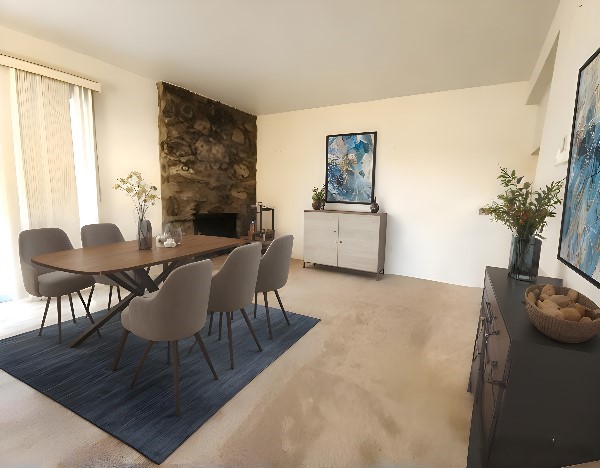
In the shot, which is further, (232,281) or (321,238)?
(321,238)

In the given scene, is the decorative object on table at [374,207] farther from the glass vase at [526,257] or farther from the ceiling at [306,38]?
the glass vase at [526,257]

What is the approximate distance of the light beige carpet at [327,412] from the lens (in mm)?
1538

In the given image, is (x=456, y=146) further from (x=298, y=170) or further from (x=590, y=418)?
(x=590, y=418)

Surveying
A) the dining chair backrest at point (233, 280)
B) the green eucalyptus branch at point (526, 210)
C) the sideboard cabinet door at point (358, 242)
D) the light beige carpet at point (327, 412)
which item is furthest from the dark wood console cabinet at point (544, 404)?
the sideboard cabinet door at point (358, 242)

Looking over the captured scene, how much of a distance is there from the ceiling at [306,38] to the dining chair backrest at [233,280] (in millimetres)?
2058

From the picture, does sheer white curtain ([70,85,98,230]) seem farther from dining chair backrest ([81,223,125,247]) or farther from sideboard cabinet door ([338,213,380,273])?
sideboard cabinet door ([338,213,380,273])

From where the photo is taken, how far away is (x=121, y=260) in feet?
7.41

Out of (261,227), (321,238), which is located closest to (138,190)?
(321,238)

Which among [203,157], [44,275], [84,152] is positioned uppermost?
[203,157]

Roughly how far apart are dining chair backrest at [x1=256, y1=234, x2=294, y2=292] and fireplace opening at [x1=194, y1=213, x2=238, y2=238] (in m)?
2.70

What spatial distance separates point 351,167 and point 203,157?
248 centimetres

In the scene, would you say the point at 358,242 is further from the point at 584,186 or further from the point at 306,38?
the point at 584,186

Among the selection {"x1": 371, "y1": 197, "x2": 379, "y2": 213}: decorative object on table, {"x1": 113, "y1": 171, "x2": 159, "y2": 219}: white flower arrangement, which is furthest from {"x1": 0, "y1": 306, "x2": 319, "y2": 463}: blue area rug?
{"x1": 371, "y1": 197, "x2": 379, "y2": 213}: decorative object on table

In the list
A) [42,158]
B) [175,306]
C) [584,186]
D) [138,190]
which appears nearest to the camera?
[584,186]
